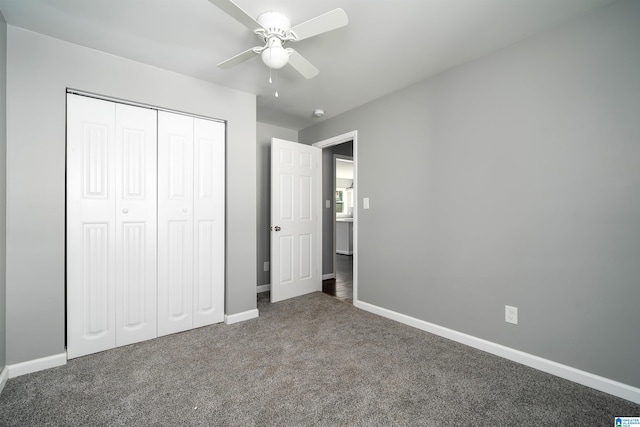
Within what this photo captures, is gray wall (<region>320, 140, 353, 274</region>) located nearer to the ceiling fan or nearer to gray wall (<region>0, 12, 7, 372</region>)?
the ceiling fan

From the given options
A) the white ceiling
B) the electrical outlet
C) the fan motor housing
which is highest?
the white ceiling

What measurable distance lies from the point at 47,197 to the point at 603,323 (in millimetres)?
3852

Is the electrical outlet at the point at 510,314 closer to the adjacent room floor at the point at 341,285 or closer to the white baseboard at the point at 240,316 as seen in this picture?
the adjacent room floor at the point at 341,285

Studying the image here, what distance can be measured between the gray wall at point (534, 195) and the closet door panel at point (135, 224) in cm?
235

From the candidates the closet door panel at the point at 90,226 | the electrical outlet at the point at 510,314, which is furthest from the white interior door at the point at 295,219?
the electrical outlet at the point at 510,314

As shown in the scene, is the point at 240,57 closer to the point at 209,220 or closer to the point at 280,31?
the point at 280,31

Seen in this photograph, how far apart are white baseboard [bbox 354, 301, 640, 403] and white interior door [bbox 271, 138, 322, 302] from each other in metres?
1.41

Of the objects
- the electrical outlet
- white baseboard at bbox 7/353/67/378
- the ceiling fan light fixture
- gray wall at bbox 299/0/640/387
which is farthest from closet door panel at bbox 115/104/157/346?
the electrical outlet

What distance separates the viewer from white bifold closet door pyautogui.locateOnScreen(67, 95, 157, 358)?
2072mm

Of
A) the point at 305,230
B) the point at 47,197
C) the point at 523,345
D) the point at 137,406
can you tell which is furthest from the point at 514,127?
the point at 47,197

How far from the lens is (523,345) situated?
1996 mm

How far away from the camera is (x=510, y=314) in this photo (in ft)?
6.77

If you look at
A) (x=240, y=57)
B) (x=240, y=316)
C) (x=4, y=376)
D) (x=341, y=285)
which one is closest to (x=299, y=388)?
(x=240, y=316)

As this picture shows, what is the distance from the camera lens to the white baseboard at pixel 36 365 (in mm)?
1827
